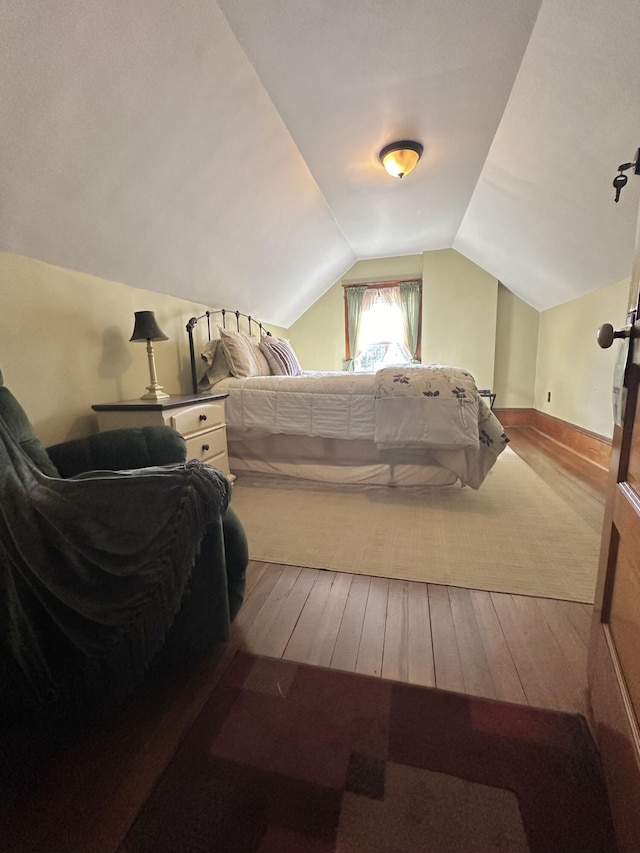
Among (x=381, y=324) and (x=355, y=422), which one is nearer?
(x=355, y=422)

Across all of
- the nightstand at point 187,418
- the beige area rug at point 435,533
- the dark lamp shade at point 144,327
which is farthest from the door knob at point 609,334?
the dark lamp shade at point 144,327

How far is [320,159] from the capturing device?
8.48ft

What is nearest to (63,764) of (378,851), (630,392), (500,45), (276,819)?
(276,819)

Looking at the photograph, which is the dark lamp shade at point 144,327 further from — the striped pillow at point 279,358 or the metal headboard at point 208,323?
the striped pillow at point 279,358

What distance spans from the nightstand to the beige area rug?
1.43 ft

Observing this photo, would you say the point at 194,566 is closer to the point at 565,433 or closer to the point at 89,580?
the point at 89,580

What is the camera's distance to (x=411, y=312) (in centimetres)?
499

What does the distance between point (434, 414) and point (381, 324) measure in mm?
3252

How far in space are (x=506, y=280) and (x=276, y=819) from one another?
5.23m

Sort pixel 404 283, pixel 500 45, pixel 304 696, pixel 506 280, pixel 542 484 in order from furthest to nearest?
pixel 404 283 < pixel 506 280 < pixel 542 484 < pixel 500 45 < pixel 304 696

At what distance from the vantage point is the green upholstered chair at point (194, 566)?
2.85ft

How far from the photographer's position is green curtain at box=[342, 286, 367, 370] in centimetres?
512

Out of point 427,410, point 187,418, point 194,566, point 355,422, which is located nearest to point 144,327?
point 187,418

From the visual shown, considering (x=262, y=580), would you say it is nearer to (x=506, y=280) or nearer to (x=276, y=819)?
(x=276, y=819)
